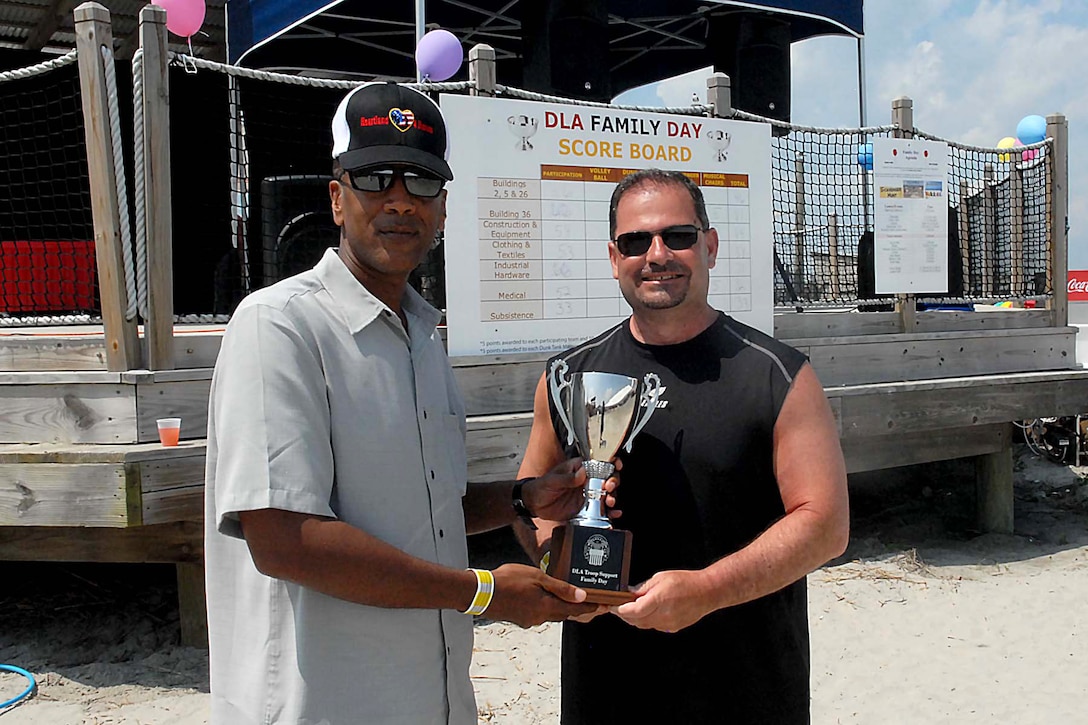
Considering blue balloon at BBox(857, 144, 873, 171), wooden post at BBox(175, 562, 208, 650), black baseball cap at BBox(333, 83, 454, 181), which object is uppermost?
blue balloon at BBox(857, 144, 873, 171)

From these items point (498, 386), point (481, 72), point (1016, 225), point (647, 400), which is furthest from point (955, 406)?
point (647, 400)

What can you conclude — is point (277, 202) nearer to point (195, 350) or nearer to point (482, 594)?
point (195, 350)

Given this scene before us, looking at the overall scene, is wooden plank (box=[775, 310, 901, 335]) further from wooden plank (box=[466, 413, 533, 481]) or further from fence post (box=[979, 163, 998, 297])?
wooden plank (box=[466, 413, 533, 481])

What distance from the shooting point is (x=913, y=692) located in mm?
4297

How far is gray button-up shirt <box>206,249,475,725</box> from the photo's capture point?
65.8 inches

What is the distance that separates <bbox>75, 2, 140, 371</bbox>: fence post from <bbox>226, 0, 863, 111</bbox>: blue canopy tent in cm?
431

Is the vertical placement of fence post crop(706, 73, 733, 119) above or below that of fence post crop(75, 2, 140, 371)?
above

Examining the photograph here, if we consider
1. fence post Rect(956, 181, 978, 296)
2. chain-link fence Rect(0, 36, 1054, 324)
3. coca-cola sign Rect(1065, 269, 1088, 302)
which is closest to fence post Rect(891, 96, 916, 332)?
chain-link fence Rect(0, 36, 1054, 324)

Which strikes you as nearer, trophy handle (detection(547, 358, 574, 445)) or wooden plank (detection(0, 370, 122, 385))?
trophy handle (detection(547, 358, 574, 445))

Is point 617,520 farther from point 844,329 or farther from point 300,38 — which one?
point 300,38

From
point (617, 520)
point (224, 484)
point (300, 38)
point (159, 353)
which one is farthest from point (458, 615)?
point (300, 38)

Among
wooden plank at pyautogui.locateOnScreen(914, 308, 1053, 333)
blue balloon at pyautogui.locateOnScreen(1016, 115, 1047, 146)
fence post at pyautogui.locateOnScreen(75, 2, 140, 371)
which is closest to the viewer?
fence post at pyautogui.locateOnScreen(75, 2, 140, 371)

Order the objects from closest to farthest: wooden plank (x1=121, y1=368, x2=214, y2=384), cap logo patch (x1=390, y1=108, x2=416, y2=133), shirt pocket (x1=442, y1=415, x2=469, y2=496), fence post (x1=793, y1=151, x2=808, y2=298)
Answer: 1. cap logo patch (x1=390, y1=108, x2=416, y2=133)
2. shirt pocket (x1=442, y1=415, x2=469, y2=496)
3. wooden plank (x1=121, y1=368, x2=214, y2=384)
4. fence post (x1=793, y1=151, x2=808, y2=298)

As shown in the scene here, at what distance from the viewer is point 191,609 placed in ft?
15.1
